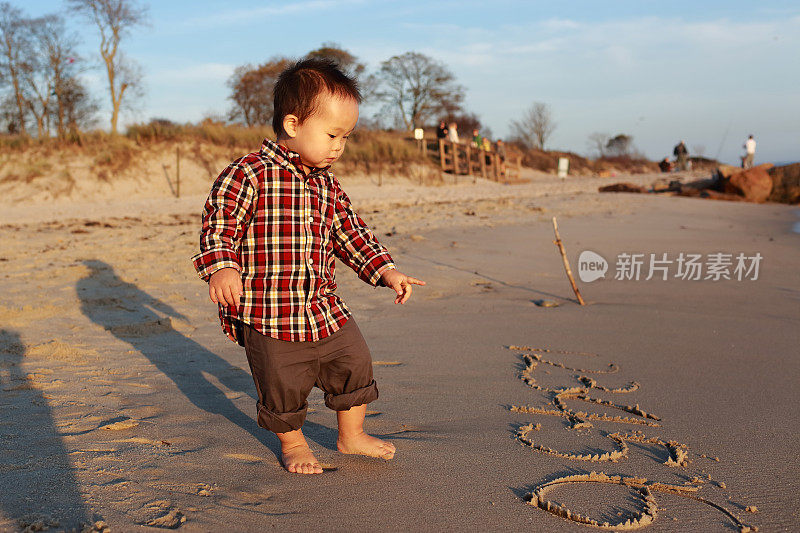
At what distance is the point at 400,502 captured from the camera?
1853mm

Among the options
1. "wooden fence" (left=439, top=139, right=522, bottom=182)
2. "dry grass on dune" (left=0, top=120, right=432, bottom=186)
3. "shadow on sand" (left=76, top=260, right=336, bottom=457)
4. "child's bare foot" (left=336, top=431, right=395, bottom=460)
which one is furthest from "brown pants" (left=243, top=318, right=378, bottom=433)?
"wooden fence" (left=439, top=139, right=522, bottom=182)

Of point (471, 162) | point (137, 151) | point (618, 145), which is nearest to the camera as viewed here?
point (137, 151)

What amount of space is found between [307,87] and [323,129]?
0.13 metres

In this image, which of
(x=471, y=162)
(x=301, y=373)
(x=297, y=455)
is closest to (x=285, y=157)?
(x=301, y=373)

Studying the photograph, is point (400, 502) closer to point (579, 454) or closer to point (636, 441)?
point (579, 454)

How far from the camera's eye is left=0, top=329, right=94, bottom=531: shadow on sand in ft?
5.39

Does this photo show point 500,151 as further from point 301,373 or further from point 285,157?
point 301,373

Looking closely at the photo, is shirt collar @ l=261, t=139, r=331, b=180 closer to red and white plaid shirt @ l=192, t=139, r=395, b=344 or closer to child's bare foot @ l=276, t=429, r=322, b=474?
red and white plaid shirt @ l=192, t=139, r=395, b=344

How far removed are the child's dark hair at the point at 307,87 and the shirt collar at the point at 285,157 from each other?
7 centimetres

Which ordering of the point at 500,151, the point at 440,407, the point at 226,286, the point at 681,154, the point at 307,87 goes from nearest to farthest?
the point at 226,286 < the point at 307,87 < the point at 440,407 < the point at 500,151 < the point at 681,154

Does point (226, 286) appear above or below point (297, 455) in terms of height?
above

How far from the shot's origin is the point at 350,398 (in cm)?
214

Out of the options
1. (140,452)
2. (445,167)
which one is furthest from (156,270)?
(445,167)

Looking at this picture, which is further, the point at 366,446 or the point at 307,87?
the point at 366,446
